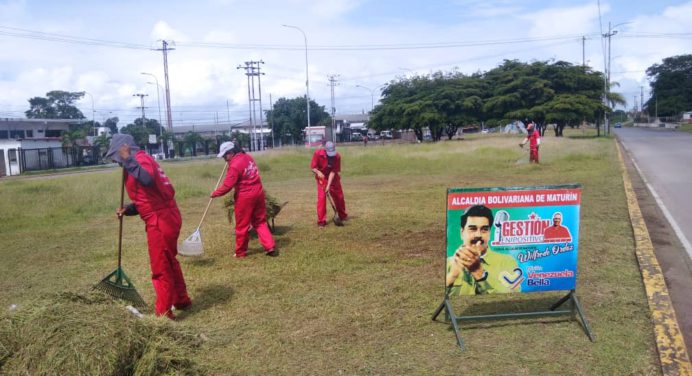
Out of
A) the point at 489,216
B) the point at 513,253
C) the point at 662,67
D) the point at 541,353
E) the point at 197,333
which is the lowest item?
the point at 541,353

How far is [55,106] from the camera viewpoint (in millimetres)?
81125

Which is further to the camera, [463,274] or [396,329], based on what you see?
[396,329]

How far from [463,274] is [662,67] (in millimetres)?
112754

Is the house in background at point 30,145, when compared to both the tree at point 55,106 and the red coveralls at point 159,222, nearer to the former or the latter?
the tree at point 55,106

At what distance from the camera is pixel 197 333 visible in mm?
4137

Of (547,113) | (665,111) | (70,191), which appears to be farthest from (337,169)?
(665,111)

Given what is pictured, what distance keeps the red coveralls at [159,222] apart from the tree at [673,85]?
109042mm

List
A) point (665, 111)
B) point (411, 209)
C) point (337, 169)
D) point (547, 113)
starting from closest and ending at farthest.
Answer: point (337, 169), point (411, 209), point (547, 113), point (665, 111)

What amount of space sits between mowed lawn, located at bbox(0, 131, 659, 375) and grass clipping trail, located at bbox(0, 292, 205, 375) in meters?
0.19

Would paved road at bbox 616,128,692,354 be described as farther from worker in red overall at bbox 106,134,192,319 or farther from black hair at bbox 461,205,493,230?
worker in red overall at bbox 106,134,192,319

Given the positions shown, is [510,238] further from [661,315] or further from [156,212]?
[156,212]

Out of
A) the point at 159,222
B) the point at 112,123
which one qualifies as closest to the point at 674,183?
the point at 159,222

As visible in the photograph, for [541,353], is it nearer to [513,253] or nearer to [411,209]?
[513,253]

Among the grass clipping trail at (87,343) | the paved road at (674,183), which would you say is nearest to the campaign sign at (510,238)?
the grass clipping trail at (87,343)
